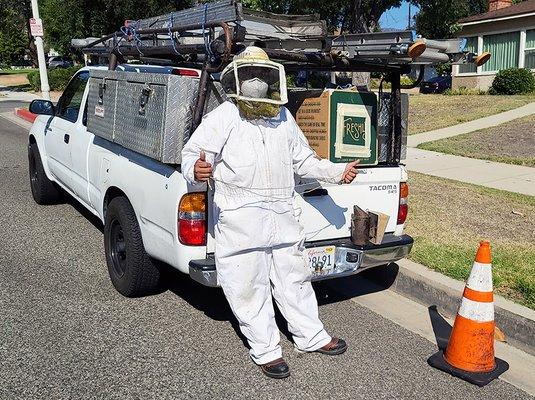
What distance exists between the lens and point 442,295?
4527 millimetres

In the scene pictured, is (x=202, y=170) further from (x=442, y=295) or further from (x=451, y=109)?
(x=451, y=109)

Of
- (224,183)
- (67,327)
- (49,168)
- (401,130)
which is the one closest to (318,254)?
(224,183)

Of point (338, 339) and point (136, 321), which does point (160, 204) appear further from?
point (338, 339)

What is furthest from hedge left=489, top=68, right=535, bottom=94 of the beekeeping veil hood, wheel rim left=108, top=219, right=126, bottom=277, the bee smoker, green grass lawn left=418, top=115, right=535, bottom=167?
the beekeeping veil hood

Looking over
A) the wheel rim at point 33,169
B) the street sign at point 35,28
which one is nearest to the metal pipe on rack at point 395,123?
the wheel rim at point 33,169

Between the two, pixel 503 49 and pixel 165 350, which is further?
pixel 503 49

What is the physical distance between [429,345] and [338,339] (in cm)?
64

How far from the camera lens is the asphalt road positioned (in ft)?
11.0

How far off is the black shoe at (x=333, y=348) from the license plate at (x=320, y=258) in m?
0.48

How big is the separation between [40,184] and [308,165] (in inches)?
182

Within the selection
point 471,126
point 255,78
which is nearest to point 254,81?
point 255,78

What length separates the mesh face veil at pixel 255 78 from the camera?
328 centimetres

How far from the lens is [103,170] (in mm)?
4883

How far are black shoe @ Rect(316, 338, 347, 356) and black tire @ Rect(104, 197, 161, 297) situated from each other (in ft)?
4.58
